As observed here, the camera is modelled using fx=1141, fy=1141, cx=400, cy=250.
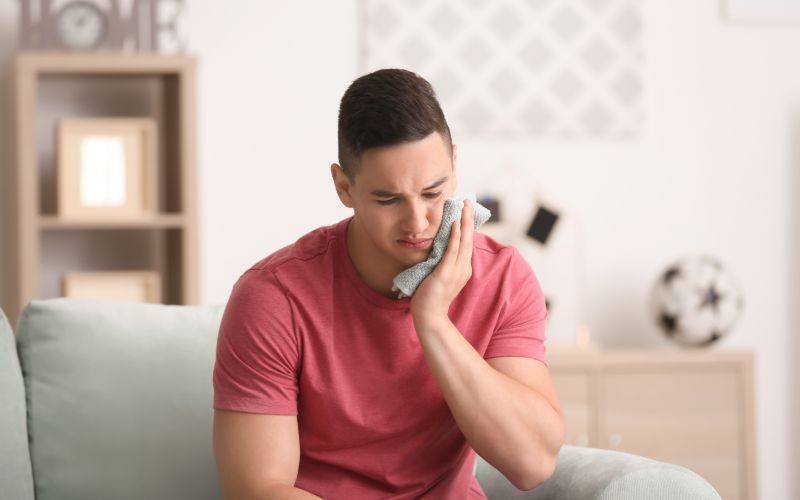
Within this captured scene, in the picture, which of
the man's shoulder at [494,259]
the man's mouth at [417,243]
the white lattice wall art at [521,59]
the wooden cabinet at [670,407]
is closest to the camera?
the man's mouth at [417,243]

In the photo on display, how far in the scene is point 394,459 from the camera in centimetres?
180

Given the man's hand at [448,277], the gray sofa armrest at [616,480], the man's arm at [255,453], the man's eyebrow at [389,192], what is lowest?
the gray sofa armrest at [616,480]

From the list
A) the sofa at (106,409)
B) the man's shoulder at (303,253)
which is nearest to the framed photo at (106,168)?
the sofa at (106,409)

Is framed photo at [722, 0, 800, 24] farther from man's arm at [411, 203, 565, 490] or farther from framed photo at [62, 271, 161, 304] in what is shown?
man's arm at [411, 203, 565, 490]

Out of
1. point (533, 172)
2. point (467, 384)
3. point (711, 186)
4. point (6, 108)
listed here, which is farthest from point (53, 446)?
point (711, 186)

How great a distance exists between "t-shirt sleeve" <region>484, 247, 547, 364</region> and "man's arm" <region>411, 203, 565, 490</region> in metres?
0.05

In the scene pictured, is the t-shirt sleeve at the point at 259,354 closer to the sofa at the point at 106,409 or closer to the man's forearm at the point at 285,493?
the man's forearm at the point at 285,493

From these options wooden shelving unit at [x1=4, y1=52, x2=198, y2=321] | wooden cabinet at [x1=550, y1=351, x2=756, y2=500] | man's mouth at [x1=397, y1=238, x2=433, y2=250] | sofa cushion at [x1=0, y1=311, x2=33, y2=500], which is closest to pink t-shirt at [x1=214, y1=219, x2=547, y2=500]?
man's mouth at [x1=397, y1=238, x2=433, y2=250]

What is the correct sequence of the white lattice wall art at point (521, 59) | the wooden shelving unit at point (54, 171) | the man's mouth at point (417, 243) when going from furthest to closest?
the white lattice wall art at point (521, 59), the wooden shelving unit at point (54, 171), the man's mouth at point (417, 243)

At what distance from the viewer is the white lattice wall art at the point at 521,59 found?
12.0 ft

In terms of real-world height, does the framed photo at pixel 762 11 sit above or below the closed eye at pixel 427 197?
above

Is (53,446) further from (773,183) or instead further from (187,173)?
(773,183)

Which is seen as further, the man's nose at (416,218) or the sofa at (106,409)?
the sofa at (106,409)

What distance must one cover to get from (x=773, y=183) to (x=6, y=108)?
251 centimetres
